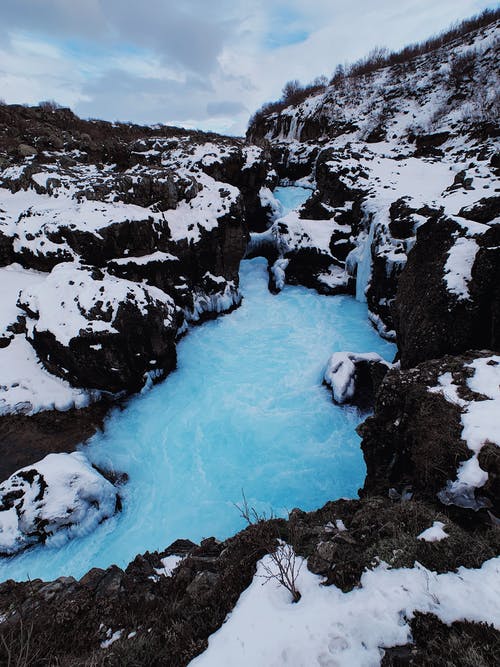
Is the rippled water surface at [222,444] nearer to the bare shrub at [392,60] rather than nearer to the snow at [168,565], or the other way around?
the snow at [168,565]

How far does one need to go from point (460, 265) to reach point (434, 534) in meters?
8.15

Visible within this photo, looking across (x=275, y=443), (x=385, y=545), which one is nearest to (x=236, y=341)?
(x=275, y=443)

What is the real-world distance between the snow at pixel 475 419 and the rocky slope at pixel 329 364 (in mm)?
34

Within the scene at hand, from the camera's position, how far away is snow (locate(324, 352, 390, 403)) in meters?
12.7

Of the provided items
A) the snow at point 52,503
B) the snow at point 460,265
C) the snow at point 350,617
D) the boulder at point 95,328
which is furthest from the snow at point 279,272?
the snow at point 350,617

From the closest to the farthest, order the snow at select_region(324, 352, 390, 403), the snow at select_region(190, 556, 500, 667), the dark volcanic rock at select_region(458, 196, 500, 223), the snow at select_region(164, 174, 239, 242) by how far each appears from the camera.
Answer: the snow at select_region(190, 556, 500, 667)
the dark volcanic rock at select_region(458, 196, 500, 223)
the snow at select_region(324, 352, 390, 403)
the snow at select_region(164, 174, 239, 242)

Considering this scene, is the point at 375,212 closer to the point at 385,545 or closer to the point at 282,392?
the point at 282,392

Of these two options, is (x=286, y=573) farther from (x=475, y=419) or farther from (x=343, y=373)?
(x=343, y=373)

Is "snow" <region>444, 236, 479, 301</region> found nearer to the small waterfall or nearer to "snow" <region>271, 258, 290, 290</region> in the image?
the small waterfall

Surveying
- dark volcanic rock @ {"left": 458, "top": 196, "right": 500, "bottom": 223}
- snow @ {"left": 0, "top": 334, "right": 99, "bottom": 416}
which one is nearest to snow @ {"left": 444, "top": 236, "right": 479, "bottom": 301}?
dark volcanic rock @ {"left": 458, "top": 196, "right": 500, "bottom": 223}

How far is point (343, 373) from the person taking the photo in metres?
13.0

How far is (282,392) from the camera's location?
13.8 meters

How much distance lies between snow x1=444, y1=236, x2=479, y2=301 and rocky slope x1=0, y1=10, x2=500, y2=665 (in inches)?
2.1

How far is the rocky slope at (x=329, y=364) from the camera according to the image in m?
3.62
